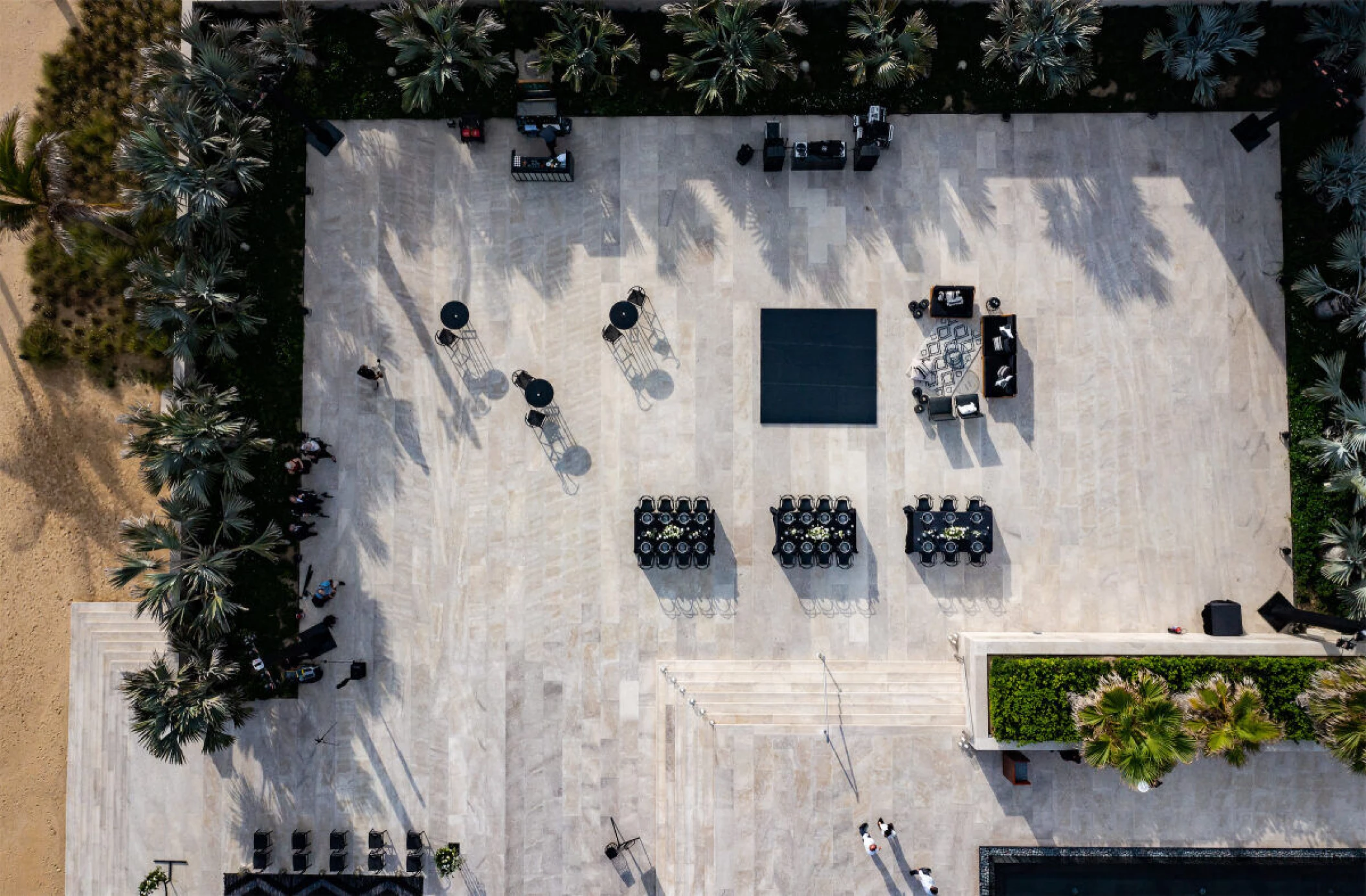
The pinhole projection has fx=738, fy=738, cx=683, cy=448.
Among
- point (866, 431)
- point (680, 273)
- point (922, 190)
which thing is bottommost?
point (866, 431)

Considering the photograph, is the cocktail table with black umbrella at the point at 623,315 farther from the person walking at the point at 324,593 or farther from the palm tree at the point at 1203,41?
the palm tree at the point at 1203,41

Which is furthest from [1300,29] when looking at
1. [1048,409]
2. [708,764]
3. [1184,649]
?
[708,764]

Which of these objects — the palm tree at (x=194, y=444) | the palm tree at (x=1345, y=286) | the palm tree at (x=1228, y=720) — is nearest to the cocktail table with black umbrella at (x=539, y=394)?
the palm tree at (x=194, y=444)

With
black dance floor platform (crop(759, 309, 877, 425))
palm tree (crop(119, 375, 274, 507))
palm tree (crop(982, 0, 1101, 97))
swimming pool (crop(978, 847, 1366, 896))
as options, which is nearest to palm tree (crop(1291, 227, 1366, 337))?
palm tree (crop(982, 0, 1101, 97))

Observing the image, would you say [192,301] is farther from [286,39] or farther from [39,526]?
[39,526]

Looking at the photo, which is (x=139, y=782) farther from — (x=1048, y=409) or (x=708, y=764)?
(x=1048, y=409)
